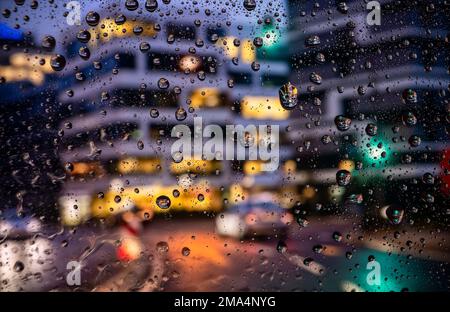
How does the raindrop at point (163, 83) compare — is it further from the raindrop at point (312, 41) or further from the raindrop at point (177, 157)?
the raindrop at point (312, 41)

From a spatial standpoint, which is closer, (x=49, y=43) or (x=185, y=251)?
(x=49, y=43)

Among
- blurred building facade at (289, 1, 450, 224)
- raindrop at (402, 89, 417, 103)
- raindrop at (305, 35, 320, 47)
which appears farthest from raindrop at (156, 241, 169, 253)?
raindrop at (402, 89, 417, 103)

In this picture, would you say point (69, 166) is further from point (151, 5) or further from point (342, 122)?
point (342, 122)

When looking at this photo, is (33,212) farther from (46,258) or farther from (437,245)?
(437,245)

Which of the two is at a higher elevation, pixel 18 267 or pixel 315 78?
pixel 315 78

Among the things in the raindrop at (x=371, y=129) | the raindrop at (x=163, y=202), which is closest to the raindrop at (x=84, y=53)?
the raindrop at (x=163, y=202)

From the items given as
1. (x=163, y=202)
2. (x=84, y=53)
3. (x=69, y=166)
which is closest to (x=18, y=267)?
(x=69, y=166)

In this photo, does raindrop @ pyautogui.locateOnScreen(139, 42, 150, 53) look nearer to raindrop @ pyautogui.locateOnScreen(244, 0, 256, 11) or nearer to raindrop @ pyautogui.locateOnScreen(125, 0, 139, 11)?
raindrop @ pyautogui.locateOnScreen(125, 0, 139, 11)

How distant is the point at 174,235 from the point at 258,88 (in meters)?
0.59

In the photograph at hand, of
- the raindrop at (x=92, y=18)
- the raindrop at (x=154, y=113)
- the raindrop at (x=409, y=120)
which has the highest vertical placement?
the raindrop at (x=92, y=18)

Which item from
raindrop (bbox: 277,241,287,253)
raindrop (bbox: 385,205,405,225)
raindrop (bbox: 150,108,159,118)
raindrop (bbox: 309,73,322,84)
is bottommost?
raindrop (bbox: 277,241,287,253)

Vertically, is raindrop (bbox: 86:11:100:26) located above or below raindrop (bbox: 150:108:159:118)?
above

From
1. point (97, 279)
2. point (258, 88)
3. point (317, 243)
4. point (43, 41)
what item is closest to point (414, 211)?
point (317, 243)

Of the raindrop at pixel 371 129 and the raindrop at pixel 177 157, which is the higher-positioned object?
the raindrop at pixel 371 129
